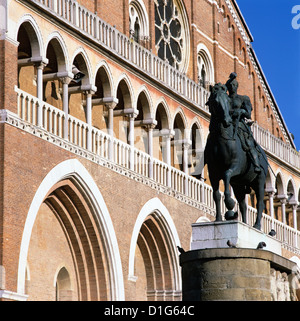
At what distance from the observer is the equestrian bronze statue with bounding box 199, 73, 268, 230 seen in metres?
17.9

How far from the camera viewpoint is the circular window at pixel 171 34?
32.5 m

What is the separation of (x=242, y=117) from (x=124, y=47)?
9.67 metres

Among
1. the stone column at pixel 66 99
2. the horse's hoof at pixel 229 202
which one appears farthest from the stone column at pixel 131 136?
the horse's hoof at pixel 229 202

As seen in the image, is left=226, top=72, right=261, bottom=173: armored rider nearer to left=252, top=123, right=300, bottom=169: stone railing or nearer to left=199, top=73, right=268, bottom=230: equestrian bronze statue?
left=199, top=73, right=268, bottom=230: equestrian bronze statue

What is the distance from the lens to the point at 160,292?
29109mm

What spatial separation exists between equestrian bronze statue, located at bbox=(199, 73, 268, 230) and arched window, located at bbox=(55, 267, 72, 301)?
7875 mm

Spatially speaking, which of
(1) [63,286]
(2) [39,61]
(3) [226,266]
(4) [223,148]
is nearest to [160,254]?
(1) [63,286]

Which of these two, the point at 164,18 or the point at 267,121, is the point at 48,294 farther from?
the point at 267,121

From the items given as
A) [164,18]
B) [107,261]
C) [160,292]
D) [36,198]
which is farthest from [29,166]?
[164,18]

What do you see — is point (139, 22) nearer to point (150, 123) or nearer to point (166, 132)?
point (166, 132)

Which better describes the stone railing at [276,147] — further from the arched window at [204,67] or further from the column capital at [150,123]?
the column capital at [150,123]

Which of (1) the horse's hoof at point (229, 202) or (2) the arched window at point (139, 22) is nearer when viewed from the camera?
(1) the horse's hoof at point (229, 202)

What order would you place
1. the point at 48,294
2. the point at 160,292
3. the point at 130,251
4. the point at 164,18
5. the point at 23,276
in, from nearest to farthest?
the point at 23,276 → the point at 48,294 → the point at 130,251 → the point at 160,292 → the point at 164,18
